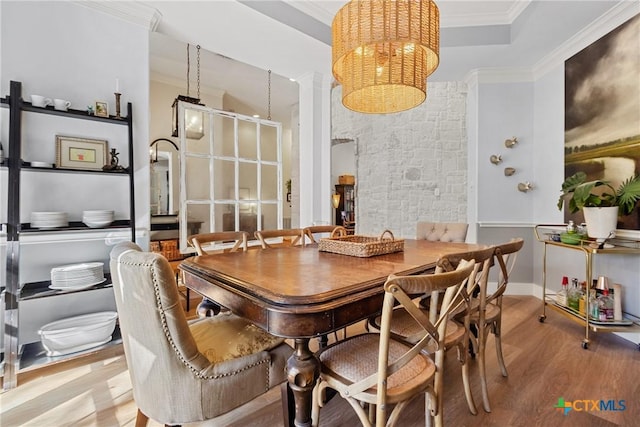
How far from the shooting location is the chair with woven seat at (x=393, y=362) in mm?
905

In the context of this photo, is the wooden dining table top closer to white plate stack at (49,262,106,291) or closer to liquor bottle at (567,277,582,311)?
white plate stack at (49,262,106,291)

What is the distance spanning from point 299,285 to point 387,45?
4.92 feet

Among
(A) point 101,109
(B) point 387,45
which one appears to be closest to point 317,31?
(B) point 387,45

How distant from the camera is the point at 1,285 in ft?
6.19

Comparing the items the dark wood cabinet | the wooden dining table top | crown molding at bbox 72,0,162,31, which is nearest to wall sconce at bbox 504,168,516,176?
the wooden dining table top

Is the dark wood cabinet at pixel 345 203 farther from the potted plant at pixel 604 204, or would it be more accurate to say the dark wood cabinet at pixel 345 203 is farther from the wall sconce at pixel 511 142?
the potted plant at pixel 604 204

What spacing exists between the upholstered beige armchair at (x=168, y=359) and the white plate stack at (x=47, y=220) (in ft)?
4.02

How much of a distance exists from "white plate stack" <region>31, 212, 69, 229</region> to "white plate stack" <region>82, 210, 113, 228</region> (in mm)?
124

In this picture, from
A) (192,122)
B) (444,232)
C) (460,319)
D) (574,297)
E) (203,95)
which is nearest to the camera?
(460,319)

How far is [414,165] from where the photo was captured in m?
4.57

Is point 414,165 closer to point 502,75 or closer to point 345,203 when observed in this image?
point 502,75

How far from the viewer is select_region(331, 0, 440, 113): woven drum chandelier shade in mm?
1575

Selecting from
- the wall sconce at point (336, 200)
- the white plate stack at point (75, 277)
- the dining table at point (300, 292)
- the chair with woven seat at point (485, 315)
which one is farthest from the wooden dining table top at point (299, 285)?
the wall sconce at point (336, 200)

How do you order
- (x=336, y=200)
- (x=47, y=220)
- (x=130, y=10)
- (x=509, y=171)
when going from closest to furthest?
(x=47, y=220) < (x=130, y=10) < (x=509, y=171) < (x=336, y=200)
